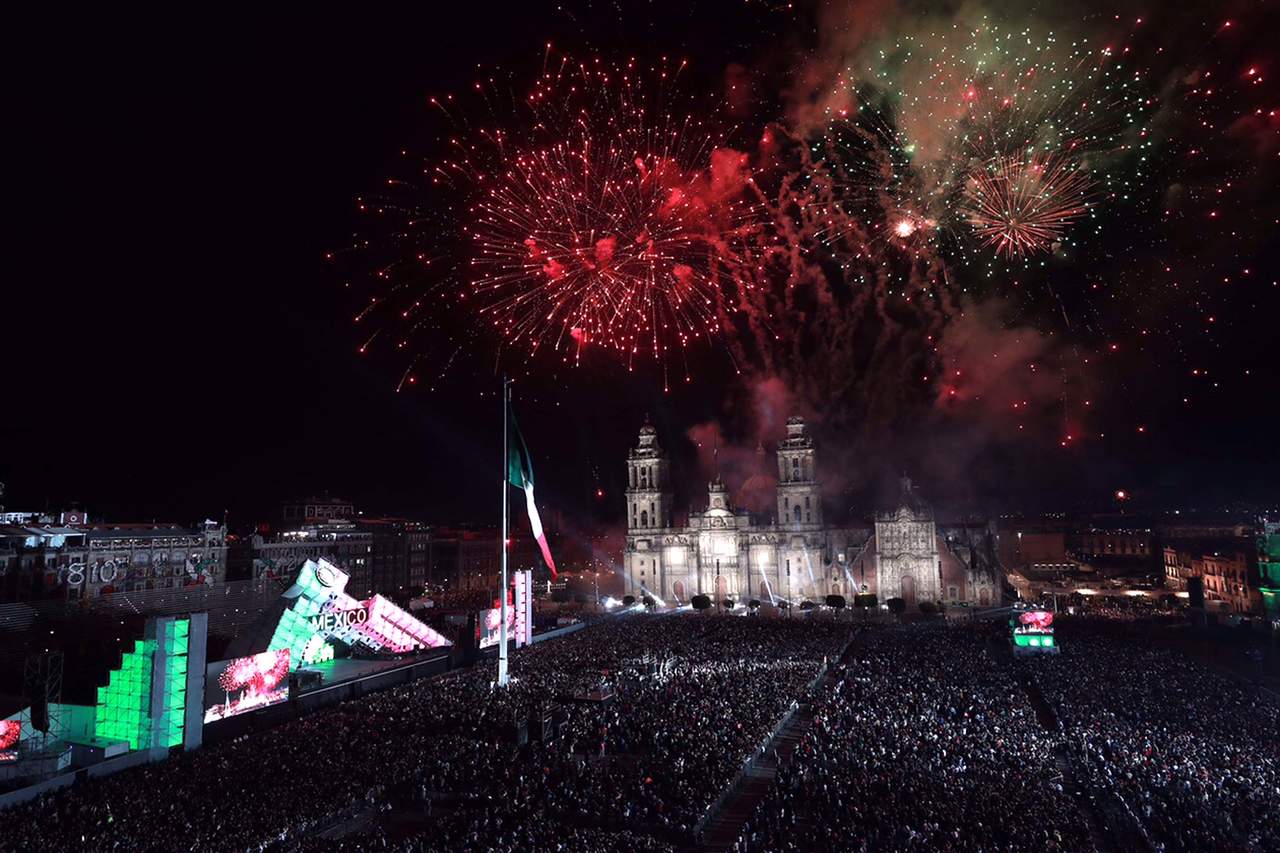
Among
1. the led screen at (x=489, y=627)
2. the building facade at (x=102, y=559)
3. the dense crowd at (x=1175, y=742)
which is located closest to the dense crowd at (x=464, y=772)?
the led screen at (x=489, y=627)

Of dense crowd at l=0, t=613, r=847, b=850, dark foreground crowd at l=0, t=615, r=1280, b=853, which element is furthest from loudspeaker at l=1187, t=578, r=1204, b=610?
dense crowd at l=0, t=613, r=847, b=850

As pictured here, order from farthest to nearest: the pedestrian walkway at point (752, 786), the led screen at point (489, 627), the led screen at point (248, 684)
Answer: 1. the led screen at point (489, 627)
2. the led screen at point (248, 684)
3. the pedestrian walkway at point (752, 786)

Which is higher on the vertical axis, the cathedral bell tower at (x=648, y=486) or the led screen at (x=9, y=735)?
the cathedral bell tower at (x=648, y=486)

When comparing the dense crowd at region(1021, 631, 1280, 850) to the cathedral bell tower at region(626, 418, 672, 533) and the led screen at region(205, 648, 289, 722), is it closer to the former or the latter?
the led screen at region(205, 648, 289, 722)

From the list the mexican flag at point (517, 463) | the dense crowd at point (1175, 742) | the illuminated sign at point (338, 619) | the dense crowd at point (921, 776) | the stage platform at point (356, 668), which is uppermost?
the mexican flag at point (517, 463)

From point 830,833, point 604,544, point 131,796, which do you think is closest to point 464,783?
point 131,796

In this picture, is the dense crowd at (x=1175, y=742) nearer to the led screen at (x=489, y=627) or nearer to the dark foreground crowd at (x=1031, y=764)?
the dark foreground crowd at (x=1031, y=764)

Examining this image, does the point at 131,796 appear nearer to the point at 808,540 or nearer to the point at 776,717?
the point at 776,717

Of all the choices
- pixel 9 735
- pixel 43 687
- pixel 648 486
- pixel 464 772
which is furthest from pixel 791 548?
pixel 9 735
